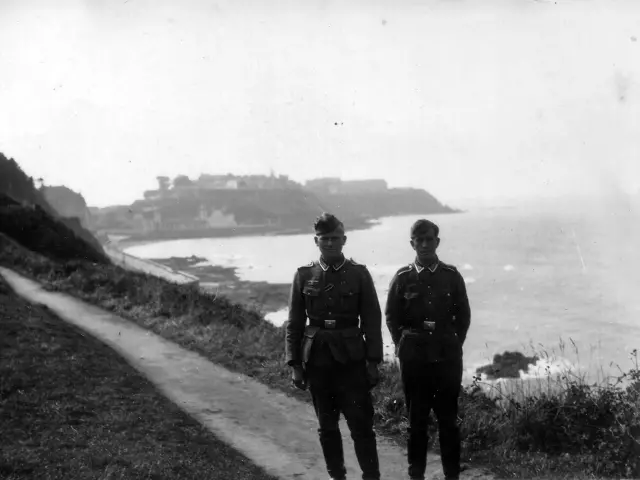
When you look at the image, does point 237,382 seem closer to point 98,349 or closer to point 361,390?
point 98,349

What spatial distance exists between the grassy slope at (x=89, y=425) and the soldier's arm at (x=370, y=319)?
1.90 m

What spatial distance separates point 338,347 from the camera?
4492mm

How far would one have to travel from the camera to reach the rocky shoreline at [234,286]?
39719mm

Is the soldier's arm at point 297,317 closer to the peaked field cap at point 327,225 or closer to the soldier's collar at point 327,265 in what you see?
the soldier's collar at point 327,265

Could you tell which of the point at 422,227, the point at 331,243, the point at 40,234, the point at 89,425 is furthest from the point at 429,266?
the point at 40,234

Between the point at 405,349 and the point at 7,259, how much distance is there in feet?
68.9

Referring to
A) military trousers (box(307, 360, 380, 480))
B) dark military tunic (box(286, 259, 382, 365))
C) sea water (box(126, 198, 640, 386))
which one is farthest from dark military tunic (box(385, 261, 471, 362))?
sea water (box(126, 198, 640, 386))

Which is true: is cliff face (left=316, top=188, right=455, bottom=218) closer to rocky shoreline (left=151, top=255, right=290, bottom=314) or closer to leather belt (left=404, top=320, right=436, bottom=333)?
rocky shoreline (left=151, top=255, right=290, bottom=314)

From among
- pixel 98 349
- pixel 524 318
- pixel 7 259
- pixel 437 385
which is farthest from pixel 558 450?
pixel 524 318

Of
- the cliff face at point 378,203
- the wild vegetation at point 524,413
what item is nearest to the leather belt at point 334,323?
the wild vegetation at point 524,413

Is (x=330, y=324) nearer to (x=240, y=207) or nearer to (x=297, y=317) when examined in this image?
Result: (x=297, y=317)

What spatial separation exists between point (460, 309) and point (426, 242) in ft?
2.26

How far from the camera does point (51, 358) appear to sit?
27.3 feet

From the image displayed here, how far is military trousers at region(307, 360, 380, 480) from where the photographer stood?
456 cm
